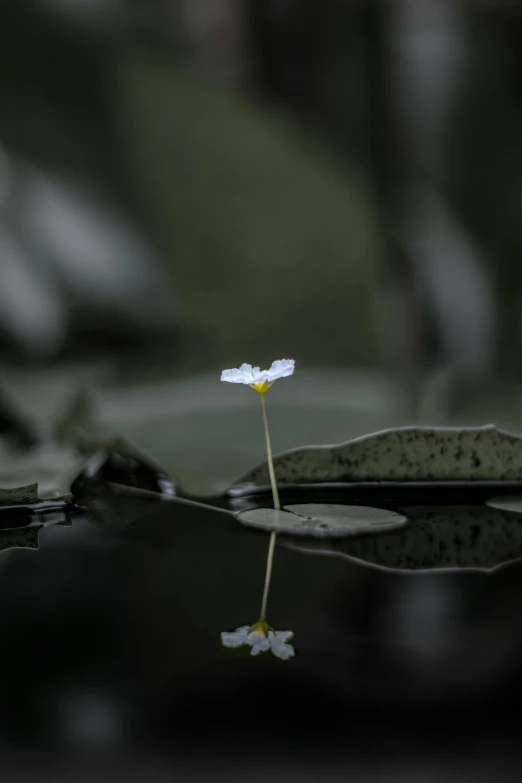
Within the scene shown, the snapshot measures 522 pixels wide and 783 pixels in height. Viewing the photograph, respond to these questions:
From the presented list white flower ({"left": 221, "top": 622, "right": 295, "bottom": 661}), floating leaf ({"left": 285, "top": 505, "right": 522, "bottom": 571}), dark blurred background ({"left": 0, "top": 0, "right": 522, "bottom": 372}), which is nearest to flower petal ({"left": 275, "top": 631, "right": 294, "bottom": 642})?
white flower ({"left": 221, "top": 622, "right": 295, "bottom": 661})

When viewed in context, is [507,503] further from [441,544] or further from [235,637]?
[235,637]

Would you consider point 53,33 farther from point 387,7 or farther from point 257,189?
point 387,7

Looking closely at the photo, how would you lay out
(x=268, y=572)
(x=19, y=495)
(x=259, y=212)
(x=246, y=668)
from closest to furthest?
(x=246, y=668) < (x=268, y=572) < (x=19, y=495) < (x=259, y=212)

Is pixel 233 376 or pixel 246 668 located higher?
pixel 233 376

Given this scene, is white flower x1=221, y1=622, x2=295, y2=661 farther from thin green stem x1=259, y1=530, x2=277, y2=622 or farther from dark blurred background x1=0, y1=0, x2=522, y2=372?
dark blurred background x1=0, y1=0, x2=522, y2=372

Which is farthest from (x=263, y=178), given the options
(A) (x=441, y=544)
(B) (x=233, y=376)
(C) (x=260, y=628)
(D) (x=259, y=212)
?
(C) (x=260, y=628)

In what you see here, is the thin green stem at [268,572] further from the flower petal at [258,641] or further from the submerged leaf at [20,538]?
the submerged leaf at [20,538]

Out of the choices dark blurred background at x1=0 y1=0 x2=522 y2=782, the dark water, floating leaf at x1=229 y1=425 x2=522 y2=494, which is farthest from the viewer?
dark blurred background at x1=0 y1=0 x2=522 y2=782
